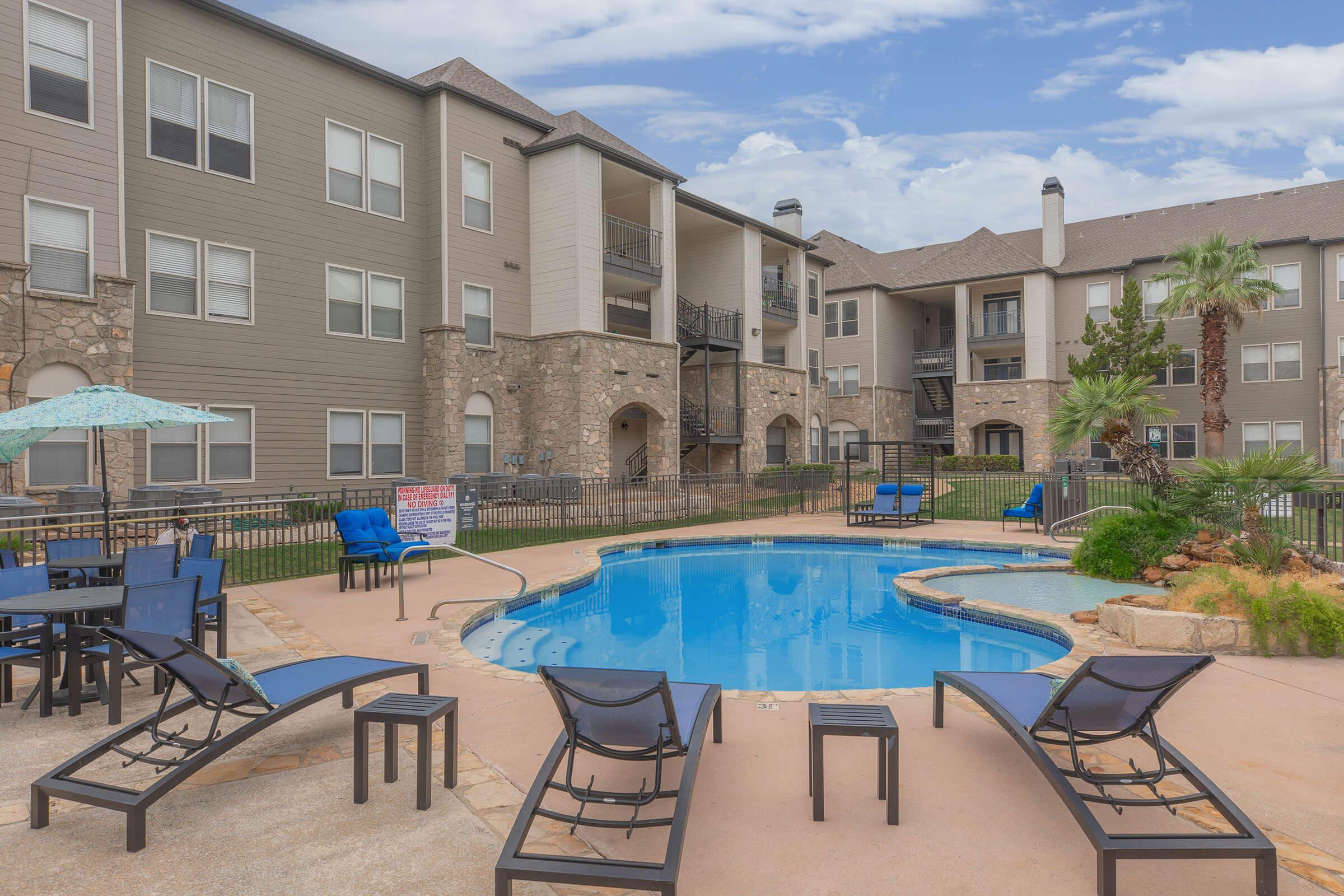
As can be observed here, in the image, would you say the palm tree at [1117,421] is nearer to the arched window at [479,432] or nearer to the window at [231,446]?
the arched window at [479,432]

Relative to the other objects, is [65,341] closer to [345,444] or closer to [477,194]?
[345,444]

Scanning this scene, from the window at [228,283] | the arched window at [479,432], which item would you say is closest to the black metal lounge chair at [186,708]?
the window at [228,283]

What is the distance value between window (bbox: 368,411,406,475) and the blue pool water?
26.2ft

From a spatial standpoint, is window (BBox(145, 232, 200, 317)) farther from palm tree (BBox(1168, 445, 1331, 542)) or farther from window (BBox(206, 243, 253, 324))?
palm tree (BBox(1168, 445, 1331, 542))

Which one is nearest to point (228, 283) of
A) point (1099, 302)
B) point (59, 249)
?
point (59, 249)

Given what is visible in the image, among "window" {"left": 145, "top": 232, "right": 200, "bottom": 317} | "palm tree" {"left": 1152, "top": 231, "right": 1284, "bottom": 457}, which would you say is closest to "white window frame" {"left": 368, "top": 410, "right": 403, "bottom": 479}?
"window" {"left": 145, "top": 232, "right": 200, "bottom": 317}

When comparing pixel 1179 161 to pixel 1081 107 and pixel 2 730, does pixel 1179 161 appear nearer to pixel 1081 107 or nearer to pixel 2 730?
pixel 1081 107

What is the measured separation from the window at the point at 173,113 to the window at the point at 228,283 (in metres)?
1.84

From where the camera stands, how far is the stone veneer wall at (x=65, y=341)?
1273 cm

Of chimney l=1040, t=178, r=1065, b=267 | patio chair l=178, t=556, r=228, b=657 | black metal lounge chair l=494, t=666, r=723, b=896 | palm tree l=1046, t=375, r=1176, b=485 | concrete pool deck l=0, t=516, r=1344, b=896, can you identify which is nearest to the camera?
black metal lounge chair l=494, t=666, r=723, b=896

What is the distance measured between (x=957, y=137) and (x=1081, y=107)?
1323 cm

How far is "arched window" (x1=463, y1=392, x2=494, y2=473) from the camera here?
64.4 feet

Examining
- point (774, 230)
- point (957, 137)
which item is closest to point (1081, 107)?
point (774, 230)

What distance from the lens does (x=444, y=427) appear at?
18.7 meters
